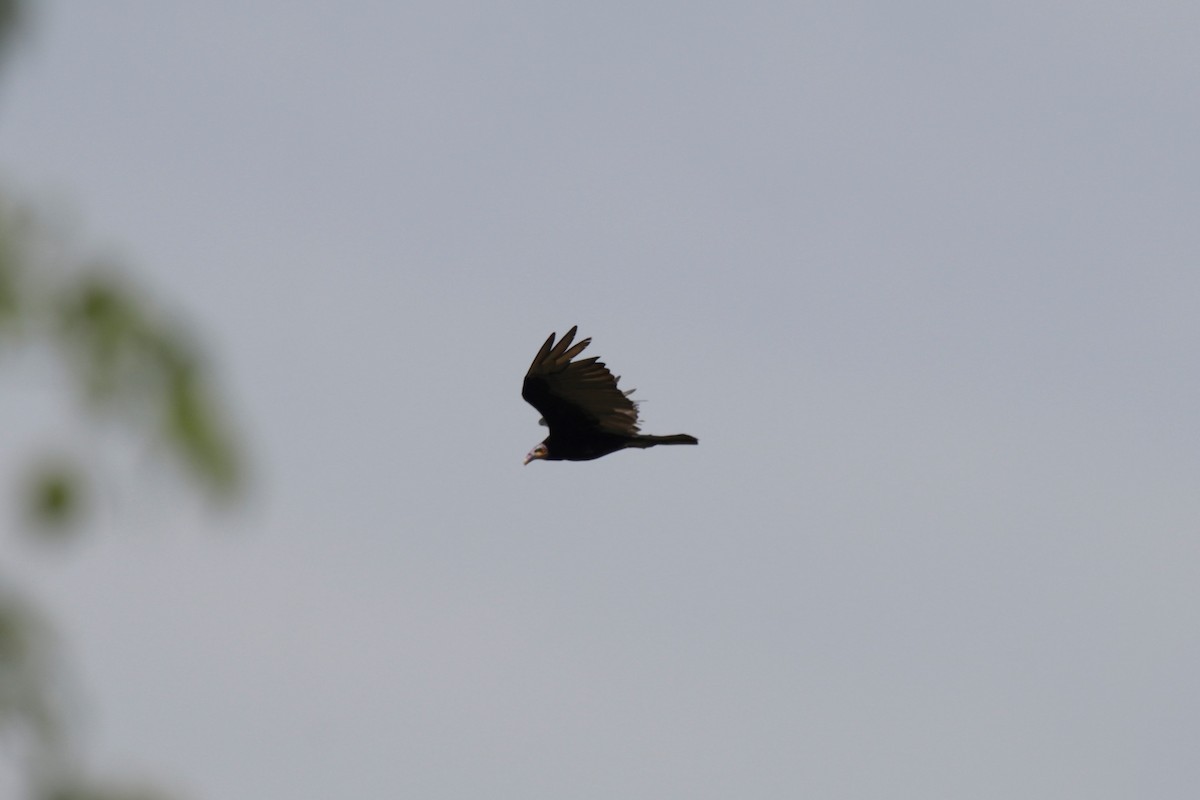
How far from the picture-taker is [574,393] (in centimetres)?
1287

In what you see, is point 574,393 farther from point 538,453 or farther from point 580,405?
point 538,453

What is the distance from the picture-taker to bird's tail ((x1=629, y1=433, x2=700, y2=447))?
12.6m

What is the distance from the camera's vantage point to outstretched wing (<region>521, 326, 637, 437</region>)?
1260cm

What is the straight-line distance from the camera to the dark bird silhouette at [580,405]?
41.4 feet

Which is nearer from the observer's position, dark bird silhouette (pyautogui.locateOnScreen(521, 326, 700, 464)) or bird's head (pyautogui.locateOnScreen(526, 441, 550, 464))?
dark bird silhouette (pyautogui.locateOnScreen(521, 326, 700, 464))

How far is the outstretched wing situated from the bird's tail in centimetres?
13

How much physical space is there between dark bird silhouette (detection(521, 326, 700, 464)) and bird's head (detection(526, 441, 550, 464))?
0.93ft

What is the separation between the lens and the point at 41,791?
1.89m

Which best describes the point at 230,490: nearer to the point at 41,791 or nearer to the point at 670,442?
the point at 41,791

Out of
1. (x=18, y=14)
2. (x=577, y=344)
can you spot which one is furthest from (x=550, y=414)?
(x=18, y=14)

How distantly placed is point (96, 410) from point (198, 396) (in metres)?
0.13

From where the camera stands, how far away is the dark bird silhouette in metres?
12.6

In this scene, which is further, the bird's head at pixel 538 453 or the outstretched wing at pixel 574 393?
the bird's head at pixel 538 453

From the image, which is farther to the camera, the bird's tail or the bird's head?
the bird's head
